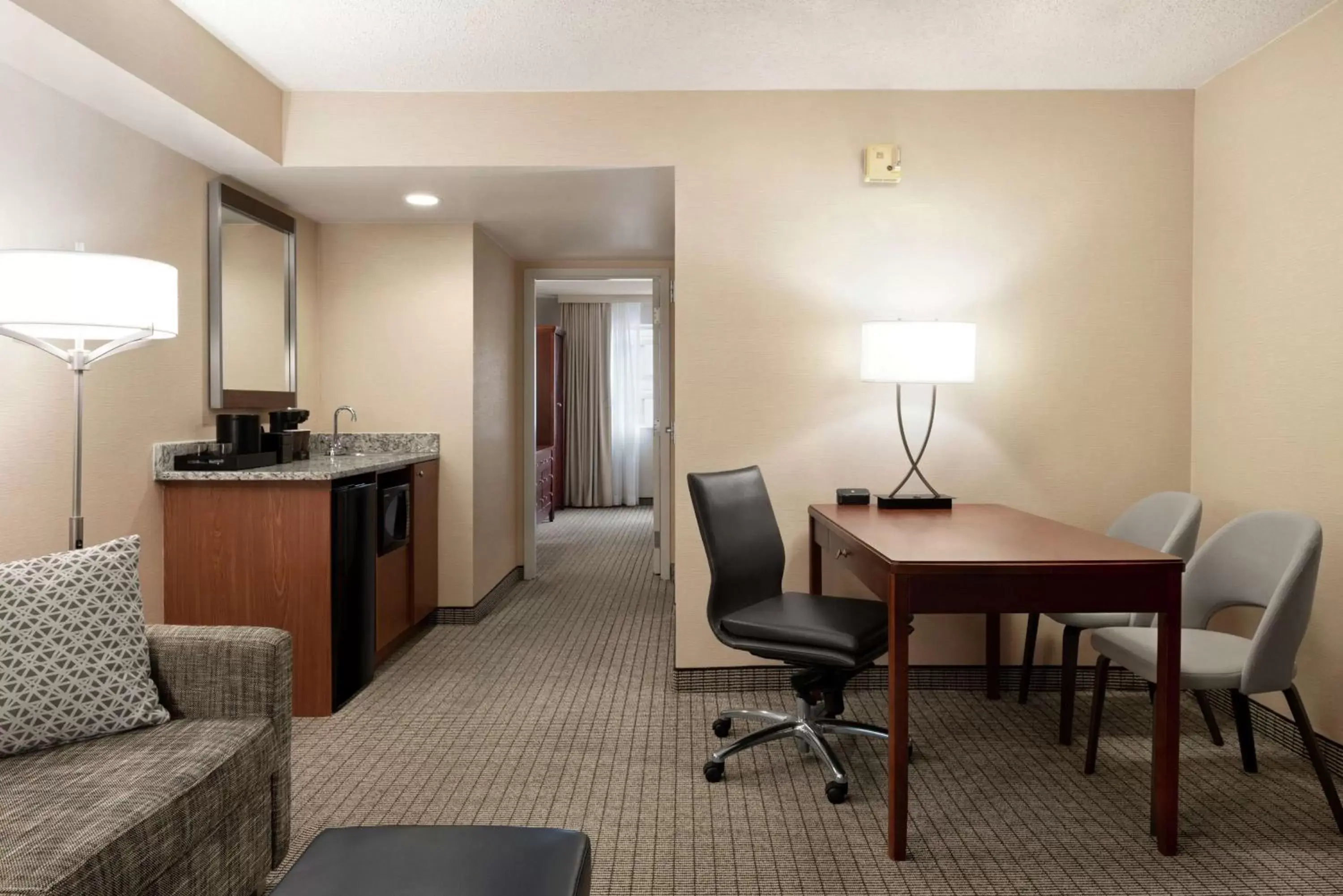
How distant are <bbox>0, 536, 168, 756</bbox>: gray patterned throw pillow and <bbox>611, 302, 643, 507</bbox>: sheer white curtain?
793cm

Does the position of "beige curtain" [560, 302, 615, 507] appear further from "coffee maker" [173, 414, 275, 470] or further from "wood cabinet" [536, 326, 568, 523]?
"coffee maker" [173, 414, 275, 470]

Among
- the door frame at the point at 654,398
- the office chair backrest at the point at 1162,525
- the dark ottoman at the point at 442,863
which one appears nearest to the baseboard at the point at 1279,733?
the office chair backrest at the point at 1162,525

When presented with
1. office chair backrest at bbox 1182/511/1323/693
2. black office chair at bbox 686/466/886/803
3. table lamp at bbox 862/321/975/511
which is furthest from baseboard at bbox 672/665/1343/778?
table lamp at bbox 862/321/975/511

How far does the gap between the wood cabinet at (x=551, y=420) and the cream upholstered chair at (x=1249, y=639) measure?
611 cm

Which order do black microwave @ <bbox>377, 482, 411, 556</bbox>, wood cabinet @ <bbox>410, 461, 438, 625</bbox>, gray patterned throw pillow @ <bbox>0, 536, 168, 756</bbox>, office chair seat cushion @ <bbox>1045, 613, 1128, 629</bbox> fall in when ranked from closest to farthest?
gray patterned throw pillow @ <bbox>0, 536, 168, 756</bbox> → office chair seat cushion @ <bbox>1045, 613, 1128, 629</bbox> → black microwave @ <bbox>377, 482, 411, 556</bbox> → wood cabinet @ <bbox>410, 461, 438, 625</bbox>

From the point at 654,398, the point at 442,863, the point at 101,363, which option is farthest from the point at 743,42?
the point at 654,398

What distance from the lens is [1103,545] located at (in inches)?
91.4

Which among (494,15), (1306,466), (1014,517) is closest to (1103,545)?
(1014,517)

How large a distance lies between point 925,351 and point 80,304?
8.07ft

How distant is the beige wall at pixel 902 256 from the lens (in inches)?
131

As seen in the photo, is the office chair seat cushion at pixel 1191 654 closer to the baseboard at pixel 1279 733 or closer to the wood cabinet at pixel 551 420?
the baseboard at pixel 1279 733

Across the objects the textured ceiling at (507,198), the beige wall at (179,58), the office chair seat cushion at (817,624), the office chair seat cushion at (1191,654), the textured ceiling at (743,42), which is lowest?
the office chair seat cushion at (1191,654)

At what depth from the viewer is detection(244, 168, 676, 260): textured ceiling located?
3.47 m

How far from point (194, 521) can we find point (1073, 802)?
121 inches
